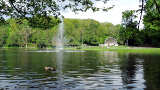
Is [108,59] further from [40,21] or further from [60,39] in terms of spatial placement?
[60,39]

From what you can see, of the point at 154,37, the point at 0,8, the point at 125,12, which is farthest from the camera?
the point at 154,37

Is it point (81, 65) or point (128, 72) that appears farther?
point (81, 65)

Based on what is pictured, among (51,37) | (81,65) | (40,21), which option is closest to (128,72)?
(81,65)

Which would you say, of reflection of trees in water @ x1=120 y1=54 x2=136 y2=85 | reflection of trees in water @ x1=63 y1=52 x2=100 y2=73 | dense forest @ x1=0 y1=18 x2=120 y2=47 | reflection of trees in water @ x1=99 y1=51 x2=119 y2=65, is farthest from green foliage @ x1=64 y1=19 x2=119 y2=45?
reflection of trees in water @ x1=120 y1=54 x2=136 y2=85

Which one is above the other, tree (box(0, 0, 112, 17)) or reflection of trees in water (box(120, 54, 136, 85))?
tree (box(0, 0, 112, 17))

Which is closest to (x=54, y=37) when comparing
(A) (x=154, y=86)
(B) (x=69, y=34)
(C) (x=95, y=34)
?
(B) (x=69, y=34)

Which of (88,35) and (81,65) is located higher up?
(88,35)

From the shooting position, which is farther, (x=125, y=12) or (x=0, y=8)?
(x=125, y=12)

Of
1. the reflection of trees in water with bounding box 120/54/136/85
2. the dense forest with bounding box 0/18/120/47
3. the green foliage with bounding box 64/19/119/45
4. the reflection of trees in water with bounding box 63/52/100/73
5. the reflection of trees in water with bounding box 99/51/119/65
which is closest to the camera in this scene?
the reflection of trees in water with bounding box 120/54/136/85

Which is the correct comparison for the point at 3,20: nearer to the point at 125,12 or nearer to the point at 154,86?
the point at 125,12

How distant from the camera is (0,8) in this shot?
33.7 feet

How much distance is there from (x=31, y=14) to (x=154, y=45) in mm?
100612

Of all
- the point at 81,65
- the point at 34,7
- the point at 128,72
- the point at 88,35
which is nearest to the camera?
the point at 34,7

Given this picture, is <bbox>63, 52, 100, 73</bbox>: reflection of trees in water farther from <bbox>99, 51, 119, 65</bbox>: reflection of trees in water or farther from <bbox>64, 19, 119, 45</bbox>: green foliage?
<bbox>64, 19, 119, 45</bbox>: green foliage
